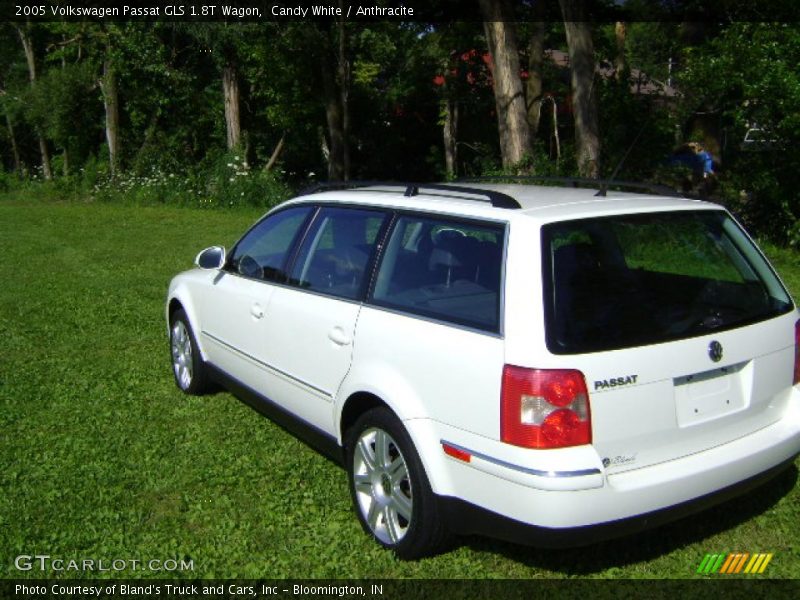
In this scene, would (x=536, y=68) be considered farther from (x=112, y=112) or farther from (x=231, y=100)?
(x=112, y=112)

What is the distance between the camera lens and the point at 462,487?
3531 mm

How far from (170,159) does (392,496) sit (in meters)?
25.5

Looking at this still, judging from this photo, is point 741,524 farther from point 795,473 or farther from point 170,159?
point 170,159

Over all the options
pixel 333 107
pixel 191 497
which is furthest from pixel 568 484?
pixel 333 107

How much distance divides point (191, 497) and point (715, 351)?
9.22 feet

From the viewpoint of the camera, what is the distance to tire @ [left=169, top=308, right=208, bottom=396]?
6.25 meters

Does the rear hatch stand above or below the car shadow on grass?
above

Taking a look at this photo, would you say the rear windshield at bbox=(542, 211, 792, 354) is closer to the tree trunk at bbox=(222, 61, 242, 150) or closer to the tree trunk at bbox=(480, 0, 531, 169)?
the tree trunk at bbox=(480, 0, 531, 169)

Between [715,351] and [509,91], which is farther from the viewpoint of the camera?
[509,91]

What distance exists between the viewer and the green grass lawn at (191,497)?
13.1ft

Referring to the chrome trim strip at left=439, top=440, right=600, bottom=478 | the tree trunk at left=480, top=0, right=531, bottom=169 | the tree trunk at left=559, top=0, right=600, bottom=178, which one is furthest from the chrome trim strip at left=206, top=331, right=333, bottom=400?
the tree trunk at left=480, top=0, right=531, bottom=169

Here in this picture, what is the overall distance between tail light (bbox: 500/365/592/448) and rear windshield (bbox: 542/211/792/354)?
0.12 m

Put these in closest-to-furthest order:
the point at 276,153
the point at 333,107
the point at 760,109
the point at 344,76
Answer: the point at 760,109 < the point at 344,76 < the point at 333,107 < the point at 276,153

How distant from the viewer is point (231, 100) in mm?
27625
